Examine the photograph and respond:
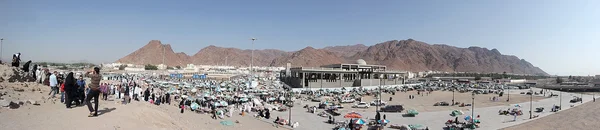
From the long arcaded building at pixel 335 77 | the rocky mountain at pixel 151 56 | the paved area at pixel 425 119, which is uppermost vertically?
the rocky mountain at pixel 151 56

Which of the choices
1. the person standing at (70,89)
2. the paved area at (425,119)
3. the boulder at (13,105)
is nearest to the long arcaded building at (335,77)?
the paved area at (425,119)

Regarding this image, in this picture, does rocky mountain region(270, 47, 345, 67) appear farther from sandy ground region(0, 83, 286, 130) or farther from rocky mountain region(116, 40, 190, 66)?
sandy ground region(0, 83, 286, 130)

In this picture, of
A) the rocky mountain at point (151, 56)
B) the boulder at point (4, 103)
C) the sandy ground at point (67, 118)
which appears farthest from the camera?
the rocky mountain at point (151, 56)

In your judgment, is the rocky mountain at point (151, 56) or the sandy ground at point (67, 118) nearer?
the sandy ground at point (67, 118)

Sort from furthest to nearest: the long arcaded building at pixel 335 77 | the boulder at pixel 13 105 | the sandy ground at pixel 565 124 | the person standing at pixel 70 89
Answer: the long arcaded building at pixel 335 77
the sandy ground at pixel 565 124
the person standing at pixel 70 89
the boulder at pixel 13 105

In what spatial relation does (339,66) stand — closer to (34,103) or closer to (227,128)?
(227,128)

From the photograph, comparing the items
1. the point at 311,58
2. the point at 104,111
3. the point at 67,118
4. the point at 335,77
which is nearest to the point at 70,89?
the point at 104,111

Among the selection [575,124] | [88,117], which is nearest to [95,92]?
[88,117]

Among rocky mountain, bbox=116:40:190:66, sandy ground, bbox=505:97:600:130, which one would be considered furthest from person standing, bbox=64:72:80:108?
rocky mountain, bbox=116:40:190:66

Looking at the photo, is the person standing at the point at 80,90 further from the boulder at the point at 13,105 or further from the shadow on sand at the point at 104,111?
the boulder at the point at 13,105
